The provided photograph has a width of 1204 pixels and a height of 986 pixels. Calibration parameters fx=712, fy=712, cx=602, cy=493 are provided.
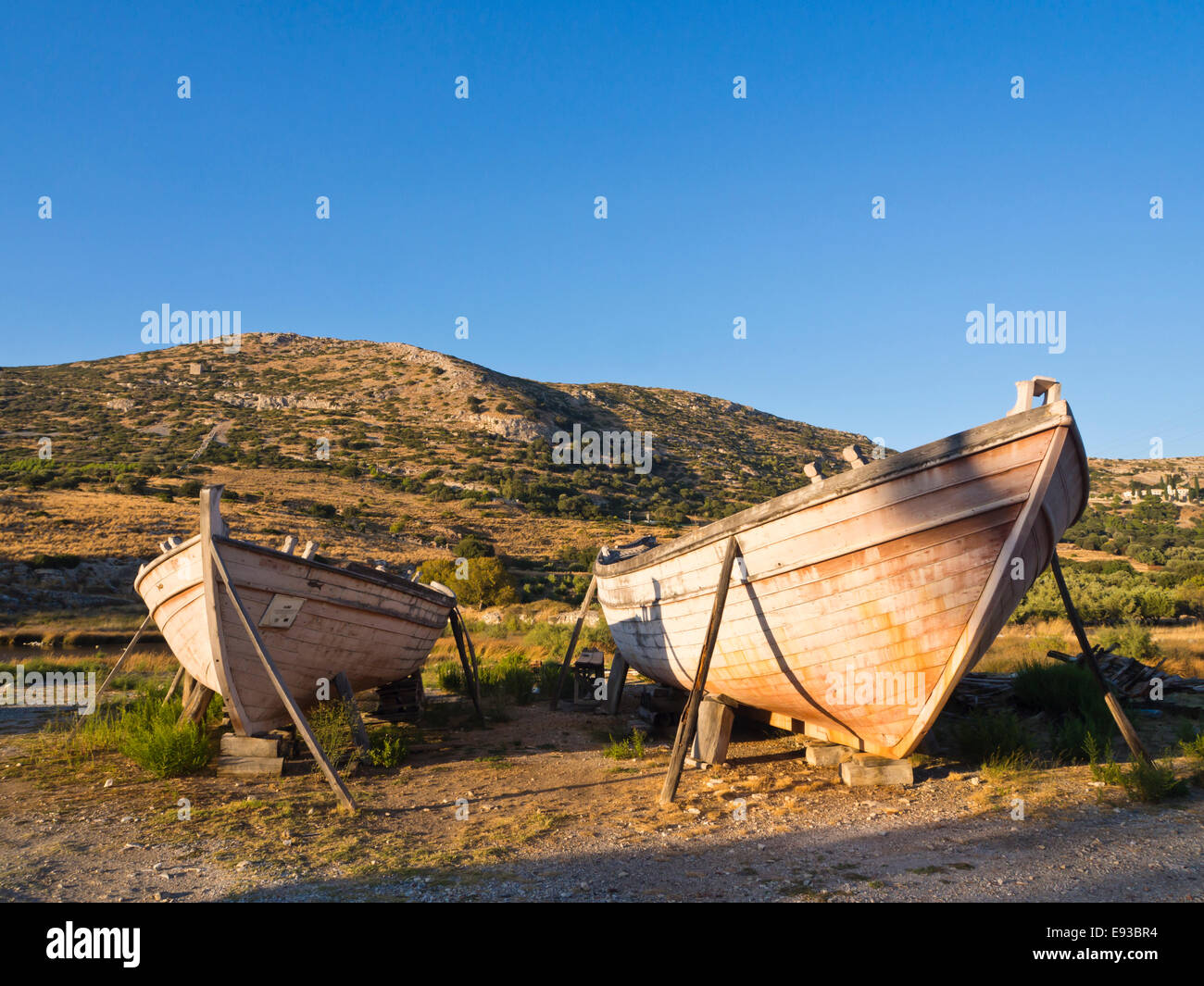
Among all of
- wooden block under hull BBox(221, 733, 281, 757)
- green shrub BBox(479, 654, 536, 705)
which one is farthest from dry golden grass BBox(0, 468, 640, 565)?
wooden block under hull BBox(221, 733, 281, 757)

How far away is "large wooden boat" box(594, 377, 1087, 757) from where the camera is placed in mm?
6008

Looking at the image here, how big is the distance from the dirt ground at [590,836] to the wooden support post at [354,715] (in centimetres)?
37

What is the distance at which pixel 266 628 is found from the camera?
7957mm

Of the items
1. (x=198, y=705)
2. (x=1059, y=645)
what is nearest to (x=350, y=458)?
(x=198, y=705)

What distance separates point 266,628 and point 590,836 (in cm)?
437

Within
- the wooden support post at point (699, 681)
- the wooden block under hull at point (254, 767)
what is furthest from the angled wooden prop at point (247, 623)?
the wooden support post at point (699, 681)

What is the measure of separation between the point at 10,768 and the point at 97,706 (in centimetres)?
359

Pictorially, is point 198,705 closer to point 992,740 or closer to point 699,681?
point 699,681

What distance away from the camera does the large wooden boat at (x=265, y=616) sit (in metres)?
7.61

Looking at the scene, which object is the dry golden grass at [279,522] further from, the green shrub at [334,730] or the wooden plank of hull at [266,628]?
the green shrub at [334,730]

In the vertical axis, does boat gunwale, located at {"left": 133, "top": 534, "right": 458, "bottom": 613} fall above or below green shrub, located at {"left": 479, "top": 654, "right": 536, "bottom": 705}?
above

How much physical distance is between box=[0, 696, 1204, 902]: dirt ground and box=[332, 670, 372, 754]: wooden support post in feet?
1.21

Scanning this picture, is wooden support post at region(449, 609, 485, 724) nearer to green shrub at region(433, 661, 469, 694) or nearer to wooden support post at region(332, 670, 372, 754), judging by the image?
green shrub at region(433, 661, 469, 694)
